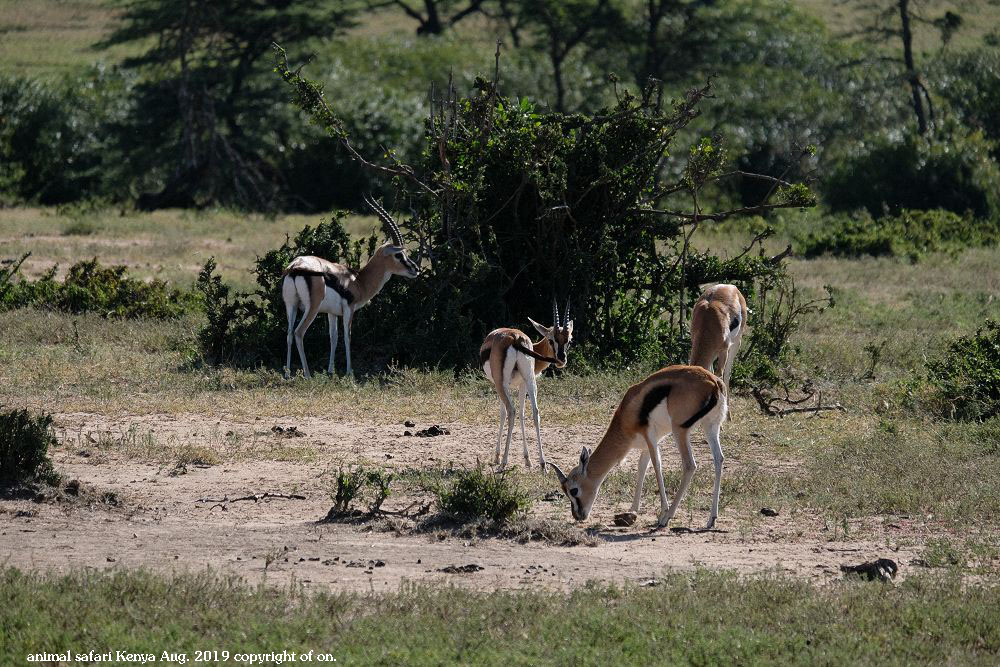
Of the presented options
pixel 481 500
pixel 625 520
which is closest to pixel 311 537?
pixel 481 500

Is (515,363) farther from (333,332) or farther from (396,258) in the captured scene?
(333,332)

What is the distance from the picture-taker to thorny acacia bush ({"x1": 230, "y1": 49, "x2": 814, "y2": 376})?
11727mm

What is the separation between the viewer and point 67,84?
27.9 meters

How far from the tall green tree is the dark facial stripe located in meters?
17.8

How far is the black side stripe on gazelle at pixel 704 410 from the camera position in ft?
23.4

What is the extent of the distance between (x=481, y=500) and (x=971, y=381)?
15.9ft

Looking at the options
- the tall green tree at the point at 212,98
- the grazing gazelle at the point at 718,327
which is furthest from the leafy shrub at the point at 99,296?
the tall green tree at the point at 212,98

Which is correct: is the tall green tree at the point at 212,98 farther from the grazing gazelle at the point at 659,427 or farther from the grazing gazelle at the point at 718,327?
the grazing gazelle at the point at 659,427

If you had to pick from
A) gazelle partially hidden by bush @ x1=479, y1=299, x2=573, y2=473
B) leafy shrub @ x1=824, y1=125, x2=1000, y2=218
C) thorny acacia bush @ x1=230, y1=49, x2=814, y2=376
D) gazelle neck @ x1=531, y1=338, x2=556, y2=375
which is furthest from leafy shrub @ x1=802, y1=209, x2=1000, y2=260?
gazelle partially hidden by bush @ x1=479, y1=299, x2=573, y2=473

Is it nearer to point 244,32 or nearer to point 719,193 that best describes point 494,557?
point 719,193

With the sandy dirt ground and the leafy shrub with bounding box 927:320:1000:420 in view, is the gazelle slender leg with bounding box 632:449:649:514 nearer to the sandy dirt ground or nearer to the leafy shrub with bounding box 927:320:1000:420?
the sandy dirt ground

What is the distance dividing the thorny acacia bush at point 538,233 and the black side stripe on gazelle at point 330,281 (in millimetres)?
596

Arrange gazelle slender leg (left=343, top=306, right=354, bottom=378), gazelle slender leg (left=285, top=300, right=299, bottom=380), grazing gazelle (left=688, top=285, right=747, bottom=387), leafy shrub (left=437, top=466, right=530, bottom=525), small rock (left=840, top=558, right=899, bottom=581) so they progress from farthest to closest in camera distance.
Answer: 1. gazelle slender leg (left=343, top=306, right=354, bottom=378)
2. gazelle slender leg (left=285, top=300, right=299, bottom=380)
3. grazing gazelle (left=688, top=285, right=747, bottom=387)
4. leafy shrub (left=437, top=466, right=530, bottom=525)
5. small rock (left=840, top=558, right=899, bottom=581)

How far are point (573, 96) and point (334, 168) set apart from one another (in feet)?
25.4
